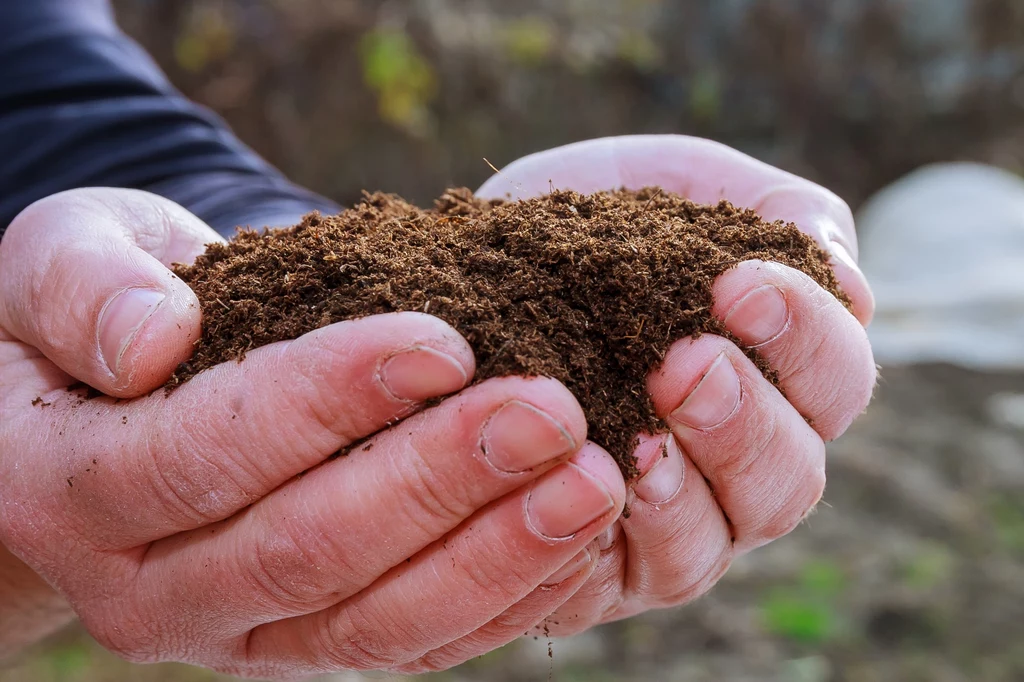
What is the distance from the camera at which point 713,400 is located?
1.19m

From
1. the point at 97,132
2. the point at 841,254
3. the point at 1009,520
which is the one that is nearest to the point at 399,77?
the point at 97,132

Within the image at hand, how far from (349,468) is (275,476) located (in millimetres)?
118

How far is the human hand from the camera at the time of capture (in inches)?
47.7

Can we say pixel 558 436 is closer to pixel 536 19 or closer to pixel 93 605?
pixel 93 605

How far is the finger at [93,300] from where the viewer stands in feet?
3.84

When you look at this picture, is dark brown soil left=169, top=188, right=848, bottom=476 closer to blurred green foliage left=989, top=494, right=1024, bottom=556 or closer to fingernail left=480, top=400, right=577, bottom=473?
fingernail left=480, top=400, right=577, bottom=473

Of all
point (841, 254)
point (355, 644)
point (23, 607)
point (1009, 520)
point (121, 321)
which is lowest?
point (1009, 520)

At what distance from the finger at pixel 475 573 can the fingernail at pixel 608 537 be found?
6.1 inches

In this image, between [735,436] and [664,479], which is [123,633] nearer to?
[664,479]

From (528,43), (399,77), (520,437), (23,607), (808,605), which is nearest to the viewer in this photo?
(520,437)

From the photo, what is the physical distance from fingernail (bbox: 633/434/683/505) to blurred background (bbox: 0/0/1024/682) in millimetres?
1926

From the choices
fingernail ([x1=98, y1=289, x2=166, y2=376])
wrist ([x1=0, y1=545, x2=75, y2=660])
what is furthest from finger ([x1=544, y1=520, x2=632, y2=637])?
wrist ([x1=0, y1=545, x2=75, y2=660])

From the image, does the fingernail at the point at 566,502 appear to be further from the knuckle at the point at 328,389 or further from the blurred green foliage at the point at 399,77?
the blurred green foliage at the point at 399,77

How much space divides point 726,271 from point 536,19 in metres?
6.13
